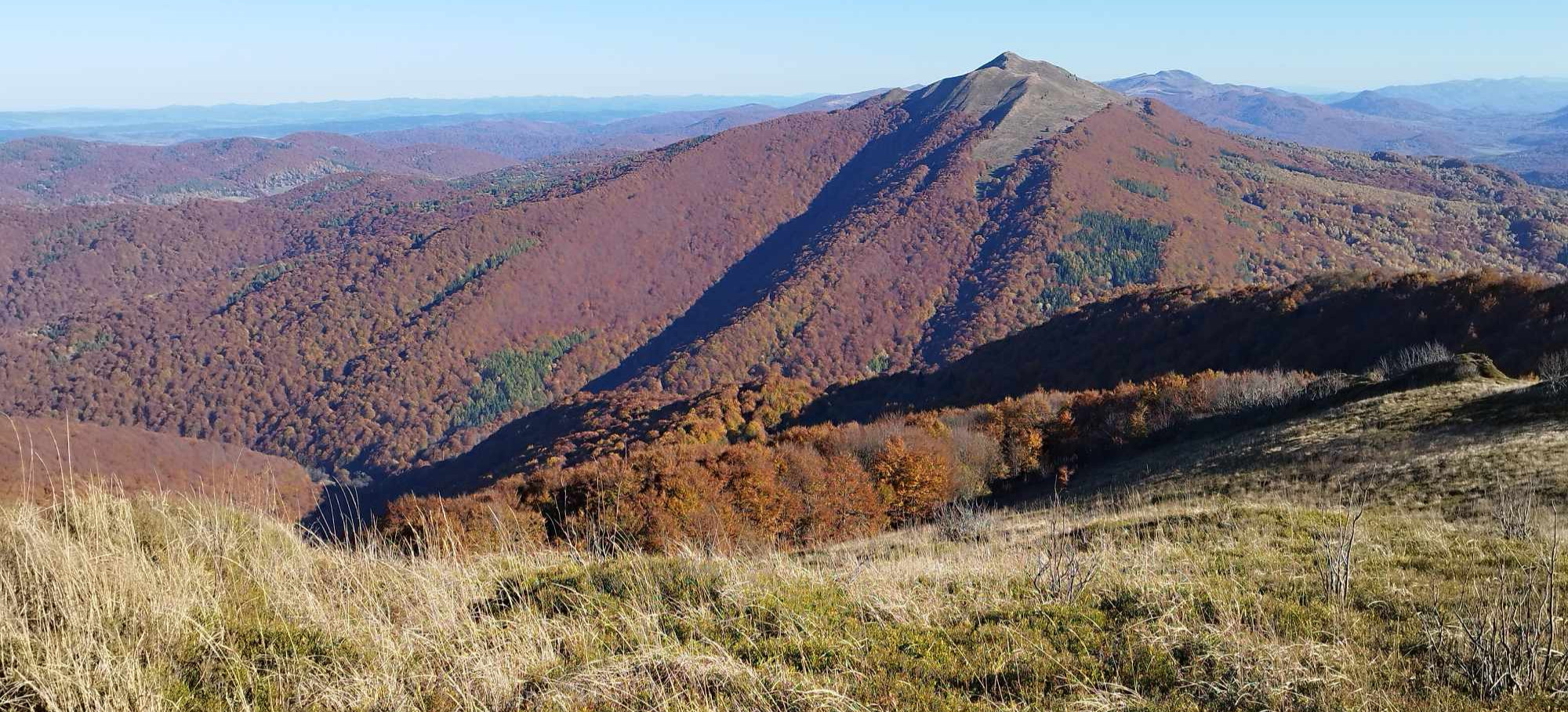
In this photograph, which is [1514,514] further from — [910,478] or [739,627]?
[910,478]

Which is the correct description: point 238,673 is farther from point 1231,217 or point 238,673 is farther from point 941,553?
point 1231,217

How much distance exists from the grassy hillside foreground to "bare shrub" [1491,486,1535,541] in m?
0.21

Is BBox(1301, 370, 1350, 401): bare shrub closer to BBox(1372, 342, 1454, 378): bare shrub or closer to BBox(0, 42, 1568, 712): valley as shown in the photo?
BBox(0, 42, 1568, 712): valley

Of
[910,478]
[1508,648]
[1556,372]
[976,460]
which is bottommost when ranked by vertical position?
[910,478]

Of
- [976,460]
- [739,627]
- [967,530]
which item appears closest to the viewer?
[739,627]

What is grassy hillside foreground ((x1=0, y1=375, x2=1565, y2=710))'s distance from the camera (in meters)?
4.77

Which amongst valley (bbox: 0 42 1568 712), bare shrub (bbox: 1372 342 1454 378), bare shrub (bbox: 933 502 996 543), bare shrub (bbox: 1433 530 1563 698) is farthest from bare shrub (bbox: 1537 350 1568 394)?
bare shrub (bbox: 1433 530 1563 698)

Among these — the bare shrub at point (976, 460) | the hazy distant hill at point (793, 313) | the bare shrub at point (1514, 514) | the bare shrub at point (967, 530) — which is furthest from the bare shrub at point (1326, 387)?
the hazy distant hill at point (793, 313)

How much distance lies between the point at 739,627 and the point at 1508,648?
197 inches

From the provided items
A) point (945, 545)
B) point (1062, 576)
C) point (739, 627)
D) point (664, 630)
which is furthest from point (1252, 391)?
point (664, 630)

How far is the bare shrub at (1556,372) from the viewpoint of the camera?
711 inches

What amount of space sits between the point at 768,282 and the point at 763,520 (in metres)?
158

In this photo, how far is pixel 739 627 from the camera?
5.94 metres

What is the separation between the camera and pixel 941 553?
1080 centimetres
